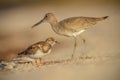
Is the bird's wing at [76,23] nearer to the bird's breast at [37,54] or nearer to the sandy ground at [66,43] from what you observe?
the sandy ground at [66,43]

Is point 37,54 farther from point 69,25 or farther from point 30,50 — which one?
point 69,25

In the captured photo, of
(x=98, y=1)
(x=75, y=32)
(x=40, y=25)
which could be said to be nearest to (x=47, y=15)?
(x=40, y=25)

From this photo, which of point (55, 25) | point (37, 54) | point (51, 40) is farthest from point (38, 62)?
point (55, 25)

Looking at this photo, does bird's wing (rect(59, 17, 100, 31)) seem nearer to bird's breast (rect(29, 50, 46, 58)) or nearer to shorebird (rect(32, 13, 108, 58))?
shorebird (rect(32, 13, 108, 58))

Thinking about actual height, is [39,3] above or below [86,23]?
above

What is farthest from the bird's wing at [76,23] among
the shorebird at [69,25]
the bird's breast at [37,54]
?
the bird's breast at [37,54]

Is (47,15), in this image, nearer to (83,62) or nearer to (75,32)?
(75,32)

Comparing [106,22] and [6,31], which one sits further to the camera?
[106,22]
